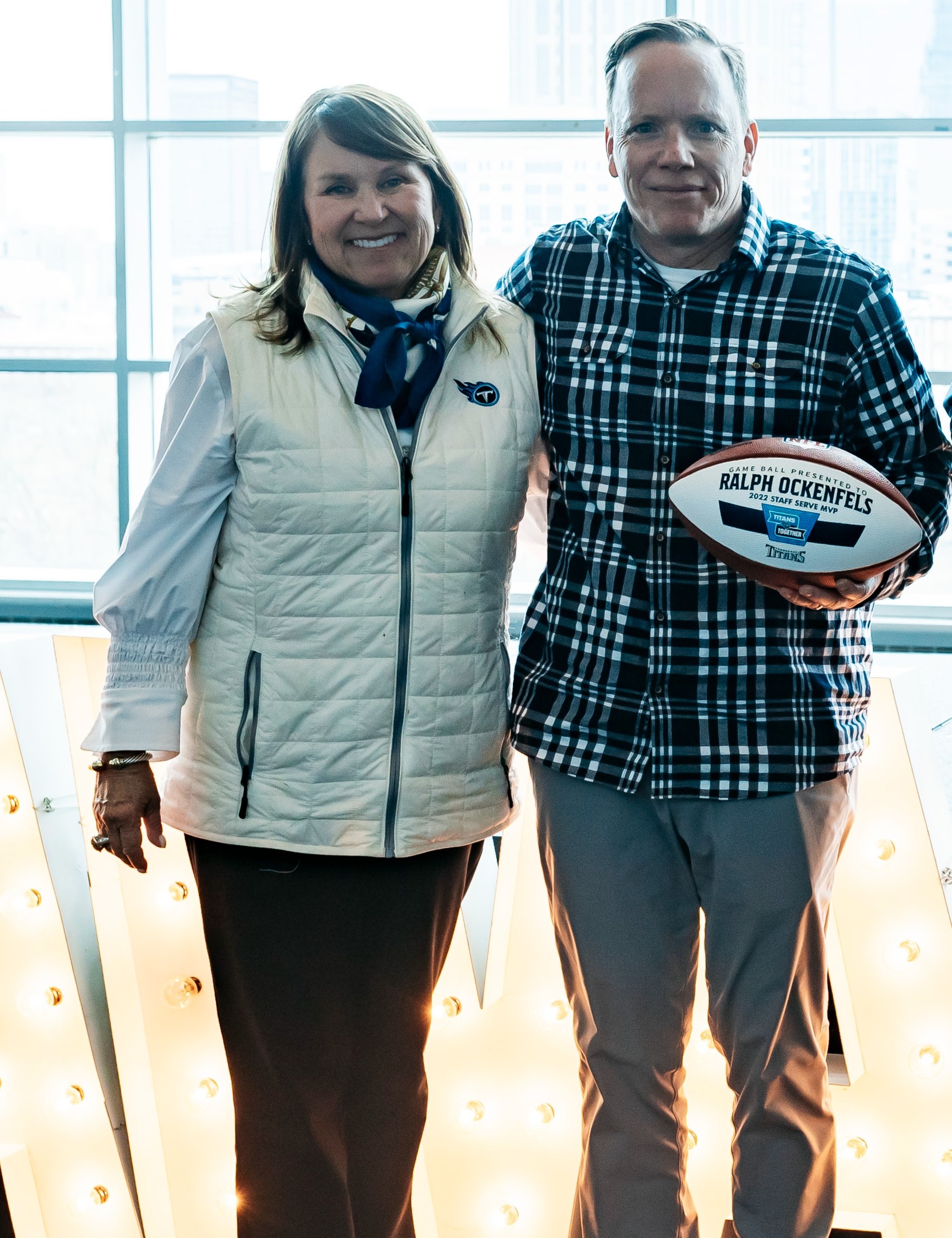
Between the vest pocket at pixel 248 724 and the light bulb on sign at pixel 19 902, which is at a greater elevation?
the vest pocket at pixel 248 724

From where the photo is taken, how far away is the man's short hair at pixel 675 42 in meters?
1.07

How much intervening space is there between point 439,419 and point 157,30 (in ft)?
7.99

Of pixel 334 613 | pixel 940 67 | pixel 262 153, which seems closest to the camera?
pixel 334 613

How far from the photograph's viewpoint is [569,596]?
1.13m

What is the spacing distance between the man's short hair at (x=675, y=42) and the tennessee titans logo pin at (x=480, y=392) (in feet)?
1.07

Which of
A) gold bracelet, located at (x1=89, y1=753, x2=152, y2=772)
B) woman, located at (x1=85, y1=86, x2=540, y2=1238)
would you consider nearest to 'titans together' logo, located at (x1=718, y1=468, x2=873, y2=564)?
woman, located at (x1=85, y1=86, x2=540, y2=1238)

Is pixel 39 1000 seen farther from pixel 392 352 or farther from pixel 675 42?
pixel 675 42

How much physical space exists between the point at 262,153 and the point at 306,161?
2.09 metres

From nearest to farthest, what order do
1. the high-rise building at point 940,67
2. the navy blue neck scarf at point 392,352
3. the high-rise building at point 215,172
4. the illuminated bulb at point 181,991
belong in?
the navy blue neck scarf at point 392,352, the illuminated bulb at point 181,991, the high-rise building at point 940,67, the high-rise building at point 215,172

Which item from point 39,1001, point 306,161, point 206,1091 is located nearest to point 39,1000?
point 39,1001

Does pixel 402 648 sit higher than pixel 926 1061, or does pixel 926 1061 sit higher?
pixel 402 648

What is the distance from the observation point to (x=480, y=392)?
109 centimetres

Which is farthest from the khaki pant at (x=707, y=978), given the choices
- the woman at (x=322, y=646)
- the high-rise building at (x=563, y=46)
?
the high-rise building at (x=563, y=46)

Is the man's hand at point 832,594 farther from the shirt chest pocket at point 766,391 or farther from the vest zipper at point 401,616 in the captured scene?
the vest zipper at point 401,616
